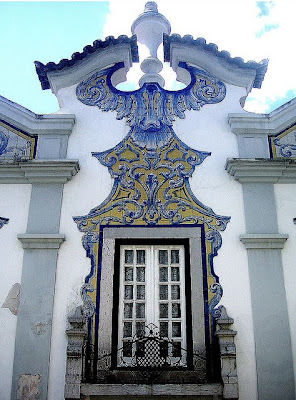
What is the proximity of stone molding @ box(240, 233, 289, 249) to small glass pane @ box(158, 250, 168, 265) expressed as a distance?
1071 mm

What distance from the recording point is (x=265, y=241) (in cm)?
709

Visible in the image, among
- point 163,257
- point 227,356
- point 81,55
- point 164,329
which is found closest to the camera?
point 227,356

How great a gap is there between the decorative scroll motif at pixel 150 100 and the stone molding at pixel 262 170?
3.99ft

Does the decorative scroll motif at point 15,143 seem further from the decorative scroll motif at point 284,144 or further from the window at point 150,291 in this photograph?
the decorative scroll motif at point 284,144

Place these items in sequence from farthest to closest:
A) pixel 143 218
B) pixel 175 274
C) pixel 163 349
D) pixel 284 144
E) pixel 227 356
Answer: pixel 284 144 < pixel 143 218 < pixel 175 274 < pixel 163 349 < pixel 227 356

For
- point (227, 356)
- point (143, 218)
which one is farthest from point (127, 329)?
point (143, 218)

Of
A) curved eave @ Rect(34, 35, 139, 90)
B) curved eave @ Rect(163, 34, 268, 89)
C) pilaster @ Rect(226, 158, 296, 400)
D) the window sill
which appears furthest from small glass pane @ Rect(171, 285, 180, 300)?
curved eave @ Rect(34, 35, 139, 90)

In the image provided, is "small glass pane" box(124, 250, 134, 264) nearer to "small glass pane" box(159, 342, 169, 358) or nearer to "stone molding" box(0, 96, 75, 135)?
"small glass pane" box(159, 342, 169, 358)

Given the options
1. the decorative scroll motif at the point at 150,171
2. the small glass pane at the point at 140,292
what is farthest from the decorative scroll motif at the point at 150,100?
the small glass pane at the point at 140,292

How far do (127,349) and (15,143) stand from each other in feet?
11.8

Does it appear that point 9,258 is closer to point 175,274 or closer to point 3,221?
point 3,221

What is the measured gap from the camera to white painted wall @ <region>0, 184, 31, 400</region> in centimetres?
652

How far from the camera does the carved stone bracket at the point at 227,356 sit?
19.8 feet

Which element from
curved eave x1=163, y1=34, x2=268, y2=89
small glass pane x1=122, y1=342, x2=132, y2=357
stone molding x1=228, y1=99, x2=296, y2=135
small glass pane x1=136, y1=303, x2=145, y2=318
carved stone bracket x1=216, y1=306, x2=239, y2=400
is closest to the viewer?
carved stone bracket x1=216, y1=306, x2=239, y2=400
